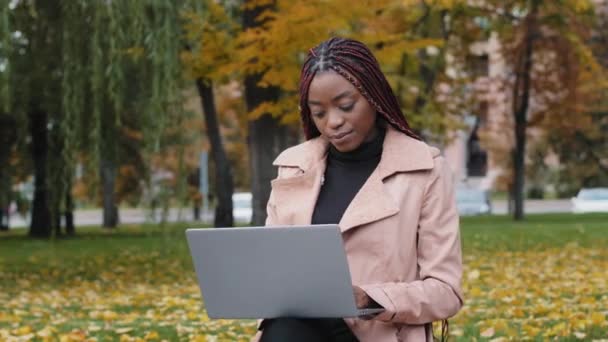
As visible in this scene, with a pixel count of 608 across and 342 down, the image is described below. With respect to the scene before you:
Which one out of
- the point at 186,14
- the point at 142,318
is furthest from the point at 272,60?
the point at 142,318

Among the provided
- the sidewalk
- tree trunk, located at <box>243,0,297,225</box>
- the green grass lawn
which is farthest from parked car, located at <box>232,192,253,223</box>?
tree trunk, located at <box>243,0,297,225</box>

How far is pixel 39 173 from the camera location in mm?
22938

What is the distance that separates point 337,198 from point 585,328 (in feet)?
12.8

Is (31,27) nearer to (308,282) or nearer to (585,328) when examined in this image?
(585,328)

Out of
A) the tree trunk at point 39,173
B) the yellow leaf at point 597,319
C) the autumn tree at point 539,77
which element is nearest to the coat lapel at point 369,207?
the yellow leaf at point 597,319

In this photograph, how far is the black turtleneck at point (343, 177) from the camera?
3379 mm

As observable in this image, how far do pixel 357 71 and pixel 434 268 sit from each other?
22.0 inches

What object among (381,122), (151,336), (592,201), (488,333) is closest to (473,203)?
(592,201)

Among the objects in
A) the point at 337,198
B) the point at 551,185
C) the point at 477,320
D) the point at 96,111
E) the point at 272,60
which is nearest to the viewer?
the point at 337,198

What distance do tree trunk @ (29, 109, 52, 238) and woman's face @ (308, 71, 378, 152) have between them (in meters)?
13.8

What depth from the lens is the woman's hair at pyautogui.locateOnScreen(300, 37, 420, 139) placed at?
324 cm

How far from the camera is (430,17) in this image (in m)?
19.8

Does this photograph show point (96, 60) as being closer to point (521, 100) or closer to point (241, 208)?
point (521, 100)

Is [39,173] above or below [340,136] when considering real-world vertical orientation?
below
